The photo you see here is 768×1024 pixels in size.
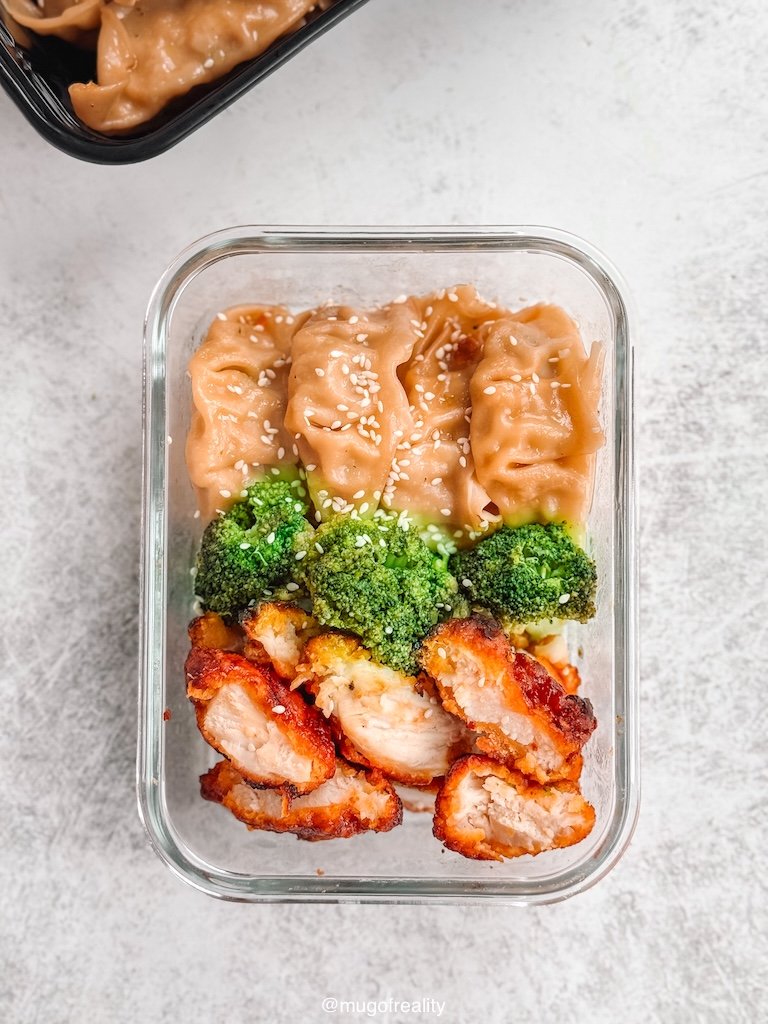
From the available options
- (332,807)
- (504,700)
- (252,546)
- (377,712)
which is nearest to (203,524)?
(252,546)

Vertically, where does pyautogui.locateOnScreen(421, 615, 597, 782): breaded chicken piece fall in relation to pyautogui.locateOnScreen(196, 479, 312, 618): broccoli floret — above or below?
below

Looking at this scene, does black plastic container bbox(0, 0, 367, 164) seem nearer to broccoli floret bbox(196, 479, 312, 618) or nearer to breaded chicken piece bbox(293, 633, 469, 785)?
broccoli floret bbox(196, 479, 312, 618)

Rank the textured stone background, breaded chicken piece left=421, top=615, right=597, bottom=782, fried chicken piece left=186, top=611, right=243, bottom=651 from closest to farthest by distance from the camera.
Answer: breaded chicken piece left=421, top=615, right=597, bottom=782 → fried chicken piece left=186, top=611, right=243, bottom=651 → the textured stone background

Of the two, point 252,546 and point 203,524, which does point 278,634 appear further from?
point 203,524

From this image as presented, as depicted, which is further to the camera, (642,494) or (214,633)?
(642,494)

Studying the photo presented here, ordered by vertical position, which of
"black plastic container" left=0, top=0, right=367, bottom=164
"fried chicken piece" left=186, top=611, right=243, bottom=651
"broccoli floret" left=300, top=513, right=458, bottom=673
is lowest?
"fried chicken piece" left=186, top=611, right=243, bottom=651

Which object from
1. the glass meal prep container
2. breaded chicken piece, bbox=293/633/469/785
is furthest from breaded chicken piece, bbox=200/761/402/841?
the glass meal prep container

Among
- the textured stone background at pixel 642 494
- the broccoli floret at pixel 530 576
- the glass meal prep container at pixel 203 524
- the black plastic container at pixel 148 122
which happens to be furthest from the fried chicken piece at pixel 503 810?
the black plastic container at pixel 148 122
